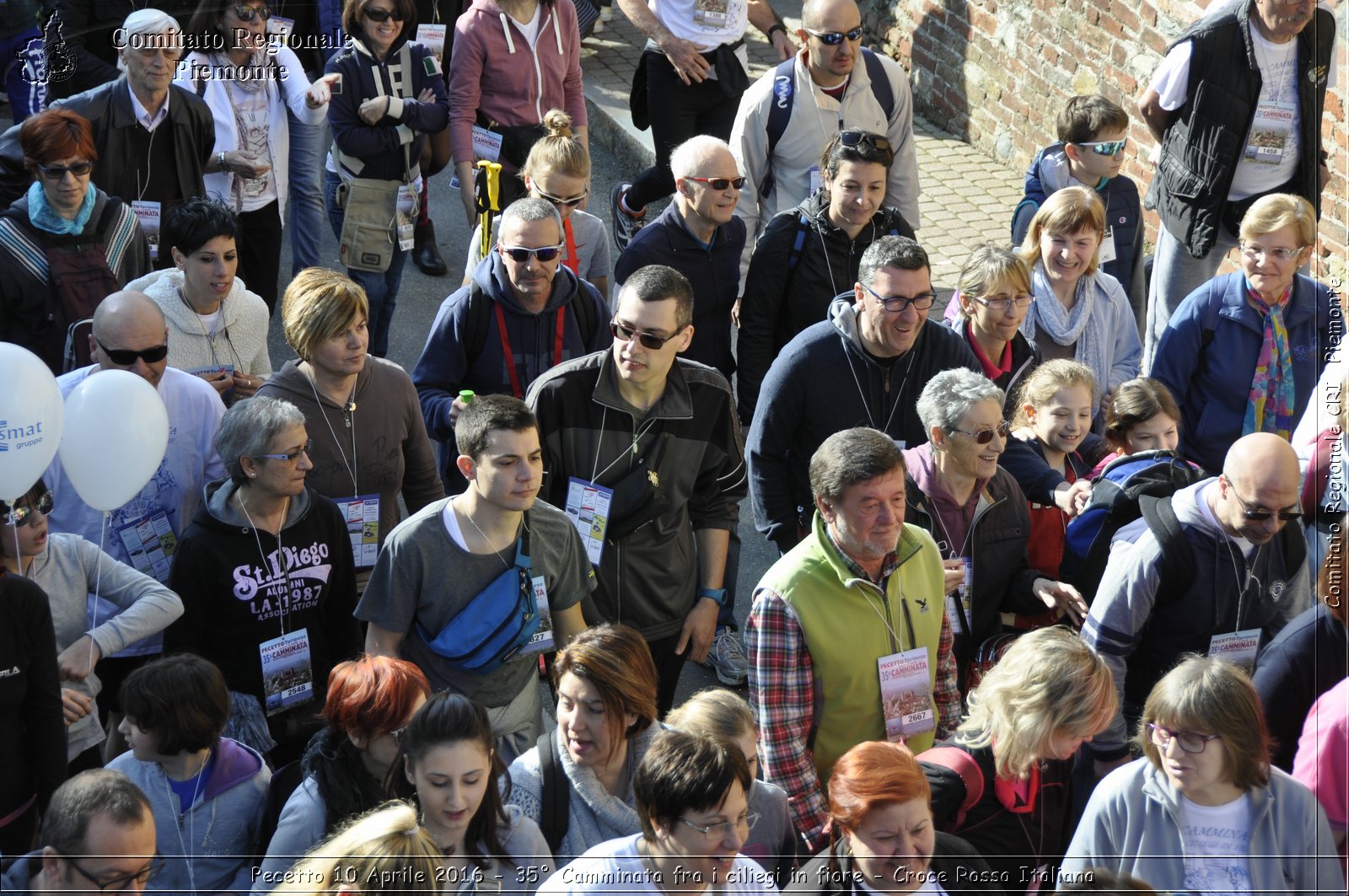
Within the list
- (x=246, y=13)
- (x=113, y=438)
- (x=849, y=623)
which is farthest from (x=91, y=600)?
(x=246, y=13)

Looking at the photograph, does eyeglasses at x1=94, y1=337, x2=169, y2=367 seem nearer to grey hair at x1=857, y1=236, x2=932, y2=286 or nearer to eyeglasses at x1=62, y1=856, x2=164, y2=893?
eyeglasses at x1=62, y1=856, x2=164, y2=893

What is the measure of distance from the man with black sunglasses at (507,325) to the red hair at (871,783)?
7.27 ft

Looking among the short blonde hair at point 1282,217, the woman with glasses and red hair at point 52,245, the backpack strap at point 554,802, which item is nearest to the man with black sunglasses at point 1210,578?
the backpack strap at point 554,802

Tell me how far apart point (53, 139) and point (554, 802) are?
333 cm

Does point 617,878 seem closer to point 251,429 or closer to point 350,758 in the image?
point 350,758

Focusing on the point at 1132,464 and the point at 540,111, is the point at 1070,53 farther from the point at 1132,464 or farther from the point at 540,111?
the point at 1132,464

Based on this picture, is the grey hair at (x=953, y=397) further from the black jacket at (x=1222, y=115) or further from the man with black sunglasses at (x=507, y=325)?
the black jacket at (x=1222, y=115)

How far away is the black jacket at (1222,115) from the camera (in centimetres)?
666

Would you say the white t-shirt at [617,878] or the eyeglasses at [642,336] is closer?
the white t-shirt at [617,878]

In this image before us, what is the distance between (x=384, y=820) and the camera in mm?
3061

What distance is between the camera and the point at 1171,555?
13.2ft

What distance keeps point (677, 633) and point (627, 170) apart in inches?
221

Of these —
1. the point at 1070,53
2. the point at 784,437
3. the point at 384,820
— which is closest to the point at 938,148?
the point at 1070,53

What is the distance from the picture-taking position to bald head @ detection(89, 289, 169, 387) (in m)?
4.69
